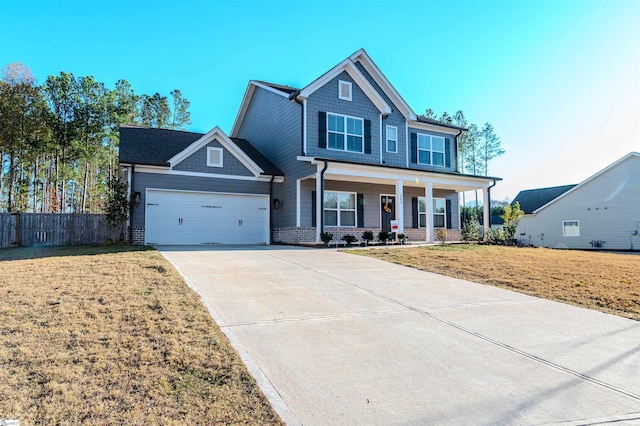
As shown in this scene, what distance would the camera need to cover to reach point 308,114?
16781 mm

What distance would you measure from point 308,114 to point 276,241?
5912 mm

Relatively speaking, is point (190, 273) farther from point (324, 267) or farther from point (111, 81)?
point (111, 81)

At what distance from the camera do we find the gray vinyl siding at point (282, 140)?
1677 cm

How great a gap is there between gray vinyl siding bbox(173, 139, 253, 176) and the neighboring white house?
2269 centimetres

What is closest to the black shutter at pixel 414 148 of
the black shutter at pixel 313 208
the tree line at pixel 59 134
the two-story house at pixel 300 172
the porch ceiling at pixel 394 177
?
the two-story house at pixel 300 172

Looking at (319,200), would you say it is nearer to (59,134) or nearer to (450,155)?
(450,155)

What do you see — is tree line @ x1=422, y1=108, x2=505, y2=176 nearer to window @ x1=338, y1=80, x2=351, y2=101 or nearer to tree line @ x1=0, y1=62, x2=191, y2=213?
window @ x1=338, y1=80, x2=351, y2=101

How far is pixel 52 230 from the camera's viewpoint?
15109 millimetres

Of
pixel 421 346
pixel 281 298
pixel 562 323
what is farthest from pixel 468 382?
pixel 281 298

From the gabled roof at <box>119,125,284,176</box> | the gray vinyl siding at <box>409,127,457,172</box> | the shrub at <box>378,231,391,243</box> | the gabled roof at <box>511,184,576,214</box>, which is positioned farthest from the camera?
the gabled roof at <box>511,184,576,214</box>

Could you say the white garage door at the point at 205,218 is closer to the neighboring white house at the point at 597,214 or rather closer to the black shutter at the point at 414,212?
the black shutter at the point at 414,212

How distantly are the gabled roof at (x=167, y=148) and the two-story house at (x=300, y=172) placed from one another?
0.15 feet

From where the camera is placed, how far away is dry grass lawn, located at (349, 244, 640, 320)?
6973mm

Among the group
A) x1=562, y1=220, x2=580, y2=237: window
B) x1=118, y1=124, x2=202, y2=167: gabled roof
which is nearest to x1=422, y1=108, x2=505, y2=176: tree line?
x1=562, y1=220, x2=580, y2=237: window
